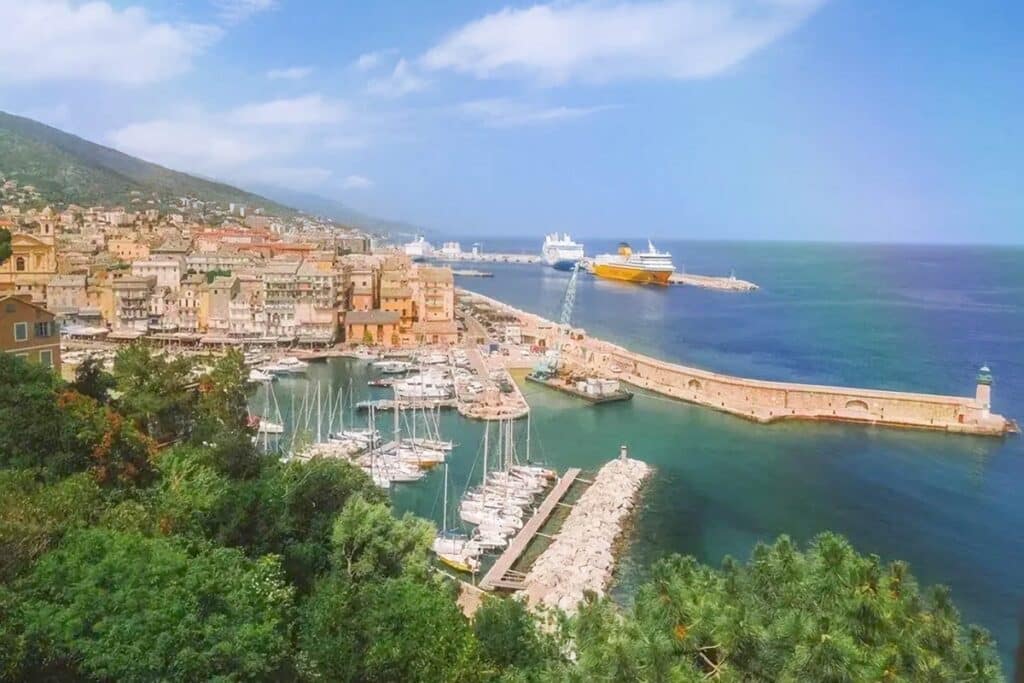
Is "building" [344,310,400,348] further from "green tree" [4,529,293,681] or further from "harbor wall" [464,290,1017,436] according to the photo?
"green tree" [4,529,293,681]

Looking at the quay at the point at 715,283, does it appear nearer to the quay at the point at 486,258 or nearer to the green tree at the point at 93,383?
the quay at the point at 486,258

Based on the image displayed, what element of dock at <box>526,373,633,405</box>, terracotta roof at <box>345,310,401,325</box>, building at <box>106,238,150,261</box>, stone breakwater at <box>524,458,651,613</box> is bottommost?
stone breakwater at <box>524,458,651,613</box>

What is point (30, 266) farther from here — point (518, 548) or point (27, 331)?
point (518, 548)

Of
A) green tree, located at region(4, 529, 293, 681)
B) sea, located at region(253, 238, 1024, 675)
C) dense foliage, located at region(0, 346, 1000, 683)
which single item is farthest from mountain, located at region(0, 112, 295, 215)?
green tree, located at region(4, 529, 293, 681)

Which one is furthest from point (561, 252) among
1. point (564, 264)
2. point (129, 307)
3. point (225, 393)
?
point (225, 393)

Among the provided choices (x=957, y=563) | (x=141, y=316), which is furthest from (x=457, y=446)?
(x=141, y=316)

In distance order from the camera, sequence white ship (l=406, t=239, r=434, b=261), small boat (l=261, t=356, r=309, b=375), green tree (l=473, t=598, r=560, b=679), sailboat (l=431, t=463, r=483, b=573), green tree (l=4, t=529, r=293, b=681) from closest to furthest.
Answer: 1. green tree (l=4, t=529, r=293, b=681)
2. green tree (l=473, t=598, r=560, b=679)
3. sailboat (l=431, t=463, r=483, b=573)
4. small boat (l=261, t=356, r=309, b=375)
5. white ship (l=406, t=239, r=434, b=261)

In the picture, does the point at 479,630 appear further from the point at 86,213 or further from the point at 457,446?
the point at 86,213
